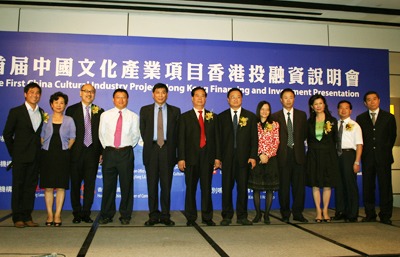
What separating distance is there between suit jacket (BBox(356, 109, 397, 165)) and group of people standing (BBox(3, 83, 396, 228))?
3cm

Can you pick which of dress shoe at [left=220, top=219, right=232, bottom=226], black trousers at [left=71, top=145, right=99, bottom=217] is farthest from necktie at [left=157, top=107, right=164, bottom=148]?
dress shoe at [left=220, top=219, right=232, bottom=226]

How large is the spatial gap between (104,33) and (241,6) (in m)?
2.30

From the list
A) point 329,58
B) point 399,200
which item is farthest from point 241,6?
point 399,200

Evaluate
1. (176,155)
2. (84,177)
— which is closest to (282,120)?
(176,155)

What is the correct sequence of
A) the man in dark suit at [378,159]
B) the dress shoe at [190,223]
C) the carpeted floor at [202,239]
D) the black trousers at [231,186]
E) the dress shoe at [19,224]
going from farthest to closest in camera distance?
1. the man in dark suit at [378,159]
2. the black trousers at [231,186]
3. the dress shoe at [190,223]
4. the dress shoe at [19,224]
5. the carpeted floor at [202,239]

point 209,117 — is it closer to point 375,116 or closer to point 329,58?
point 375,116

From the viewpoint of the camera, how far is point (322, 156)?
13.0 feet

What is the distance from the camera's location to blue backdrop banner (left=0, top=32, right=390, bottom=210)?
4.66 m

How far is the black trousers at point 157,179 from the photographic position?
368cm

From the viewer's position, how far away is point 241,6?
482 centimetres

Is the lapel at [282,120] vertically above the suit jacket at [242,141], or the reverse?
the lapel at [282,120]

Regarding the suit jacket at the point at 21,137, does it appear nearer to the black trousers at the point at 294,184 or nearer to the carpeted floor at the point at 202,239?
the carpeted floor at the point at 202,239

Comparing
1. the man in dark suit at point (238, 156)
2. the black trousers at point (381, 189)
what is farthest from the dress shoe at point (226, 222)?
the black trousers at point (381, 189)

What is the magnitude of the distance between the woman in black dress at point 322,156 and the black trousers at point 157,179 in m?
A: 1.95
